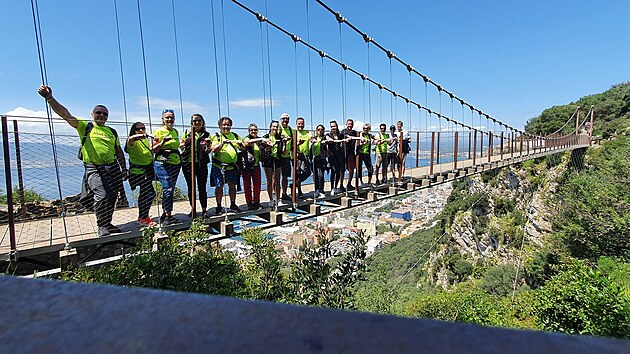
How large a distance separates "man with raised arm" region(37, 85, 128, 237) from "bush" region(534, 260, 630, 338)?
35.2 feet

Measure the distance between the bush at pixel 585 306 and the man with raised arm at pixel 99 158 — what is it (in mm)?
10729

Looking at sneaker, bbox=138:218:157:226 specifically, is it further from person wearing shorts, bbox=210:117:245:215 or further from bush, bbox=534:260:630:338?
bush, bbox=534:260:630:338

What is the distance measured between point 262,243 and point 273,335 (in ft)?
18.0

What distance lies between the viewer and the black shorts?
4.91m

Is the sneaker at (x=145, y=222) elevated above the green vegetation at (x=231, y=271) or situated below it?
above

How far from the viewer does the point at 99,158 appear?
3131mm

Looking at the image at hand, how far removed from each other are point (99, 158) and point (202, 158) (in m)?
1.07

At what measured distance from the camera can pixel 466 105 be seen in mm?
23156

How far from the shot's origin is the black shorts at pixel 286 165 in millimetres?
4913

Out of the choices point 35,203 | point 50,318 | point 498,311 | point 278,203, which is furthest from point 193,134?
point 498,311

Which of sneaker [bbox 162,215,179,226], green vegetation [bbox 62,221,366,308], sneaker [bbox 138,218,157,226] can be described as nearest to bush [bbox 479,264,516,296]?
green vegetation [bbox 62,221,366,308]

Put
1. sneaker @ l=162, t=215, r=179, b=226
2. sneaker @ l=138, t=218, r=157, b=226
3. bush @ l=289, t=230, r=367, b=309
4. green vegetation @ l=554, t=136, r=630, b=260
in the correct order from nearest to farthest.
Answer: sneaker @ l=138, t=218, r=157, b=226, sneaker @ l=162, t=215, r=179, b=226, bush @ l=289, t=230, r=367, b=309, green vegetation @ l=554, t=136, r=630, b=260

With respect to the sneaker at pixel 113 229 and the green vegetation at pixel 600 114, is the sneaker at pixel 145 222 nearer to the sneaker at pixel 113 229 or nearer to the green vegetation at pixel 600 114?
the sneaker at pixel 113 229

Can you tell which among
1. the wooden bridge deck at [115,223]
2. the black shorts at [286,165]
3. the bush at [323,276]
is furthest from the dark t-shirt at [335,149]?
the bush at [323,276]
